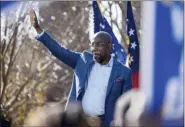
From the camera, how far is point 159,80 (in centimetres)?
321

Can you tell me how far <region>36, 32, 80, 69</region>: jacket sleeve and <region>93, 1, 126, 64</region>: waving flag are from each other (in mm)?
222

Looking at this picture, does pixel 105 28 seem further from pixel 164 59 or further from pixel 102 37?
pixel 164 59

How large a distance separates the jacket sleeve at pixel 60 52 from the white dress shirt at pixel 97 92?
147 millimetres

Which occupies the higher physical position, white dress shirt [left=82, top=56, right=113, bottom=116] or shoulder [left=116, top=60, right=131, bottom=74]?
shoulder [left=116, top=60, right=131, bottom=74]

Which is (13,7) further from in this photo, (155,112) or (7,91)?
(155,112)

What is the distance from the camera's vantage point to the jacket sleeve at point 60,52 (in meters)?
3.19

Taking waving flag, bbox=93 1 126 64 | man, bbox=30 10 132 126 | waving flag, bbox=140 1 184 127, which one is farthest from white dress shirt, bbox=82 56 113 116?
waving flag, bbox=140 1 184 127

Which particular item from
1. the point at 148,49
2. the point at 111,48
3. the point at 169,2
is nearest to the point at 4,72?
the point at 111,48

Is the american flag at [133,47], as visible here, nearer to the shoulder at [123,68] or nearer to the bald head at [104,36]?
the shoulder at [123,68]

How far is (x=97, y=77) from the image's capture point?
3178 mm

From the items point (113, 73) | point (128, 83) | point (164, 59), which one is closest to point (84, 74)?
point (113, 73)

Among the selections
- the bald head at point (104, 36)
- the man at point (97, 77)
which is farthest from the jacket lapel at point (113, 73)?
the bald head at point (104, 36)

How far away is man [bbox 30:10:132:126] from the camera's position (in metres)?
3.16

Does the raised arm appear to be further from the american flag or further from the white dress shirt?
the american flag
